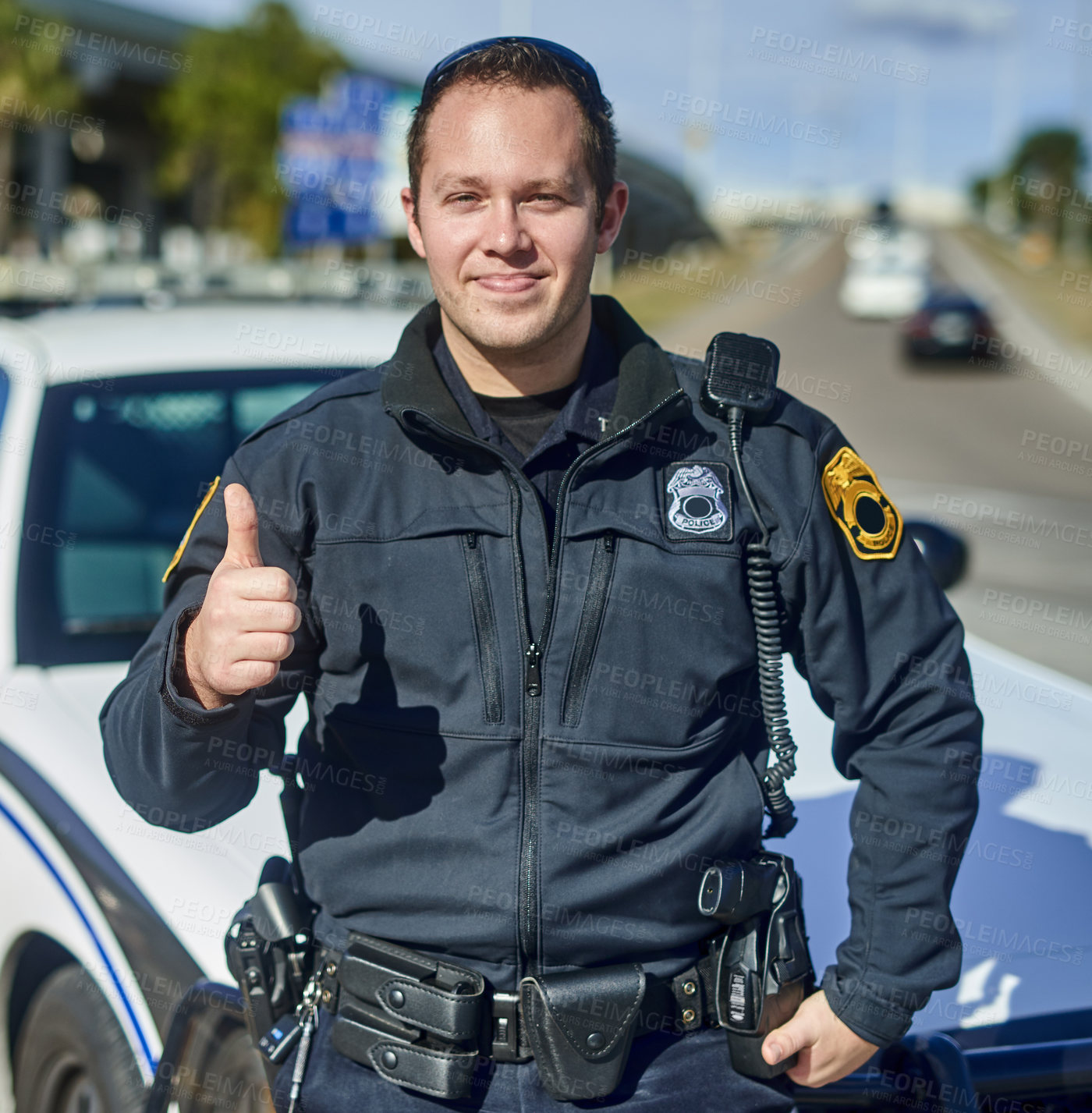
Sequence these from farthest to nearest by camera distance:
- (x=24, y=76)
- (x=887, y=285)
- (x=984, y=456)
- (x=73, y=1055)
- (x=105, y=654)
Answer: (x=887, y=285) → (x=24, y=76) → (x=984, y=456) → (x=105, y=654) → (x=73, y=1055)

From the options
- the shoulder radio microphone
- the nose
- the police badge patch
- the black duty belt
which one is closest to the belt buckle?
the black duty belt

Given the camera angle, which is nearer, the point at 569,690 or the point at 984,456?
the point at 569,690

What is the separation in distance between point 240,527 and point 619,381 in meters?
0.55

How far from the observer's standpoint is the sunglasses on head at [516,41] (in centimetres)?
162

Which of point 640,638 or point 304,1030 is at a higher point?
point 640,638

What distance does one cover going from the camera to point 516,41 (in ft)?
5.30

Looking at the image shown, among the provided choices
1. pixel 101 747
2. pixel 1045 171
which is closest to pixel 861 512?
pixel 101 747

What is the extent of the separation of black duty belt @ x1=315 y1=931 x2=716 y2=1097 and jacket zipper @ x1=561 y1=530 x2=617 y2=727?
33cm

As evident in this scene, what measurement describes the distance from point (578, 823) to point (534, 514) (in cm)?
38

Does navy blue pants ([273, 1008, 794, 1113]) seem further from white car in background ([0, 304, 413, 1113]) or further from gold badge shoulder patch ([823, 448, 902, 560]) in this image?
gold badge shoulder patch ([823, 448, 902, 560])

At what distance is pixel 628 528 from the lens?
1.55m

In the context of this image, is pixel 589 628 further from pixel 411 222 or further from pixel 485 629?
pixel 411 222

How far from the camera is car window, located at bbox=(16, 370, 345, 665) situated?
2580mm

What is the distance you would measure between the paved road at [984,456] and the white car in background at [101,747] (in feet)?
13.6
